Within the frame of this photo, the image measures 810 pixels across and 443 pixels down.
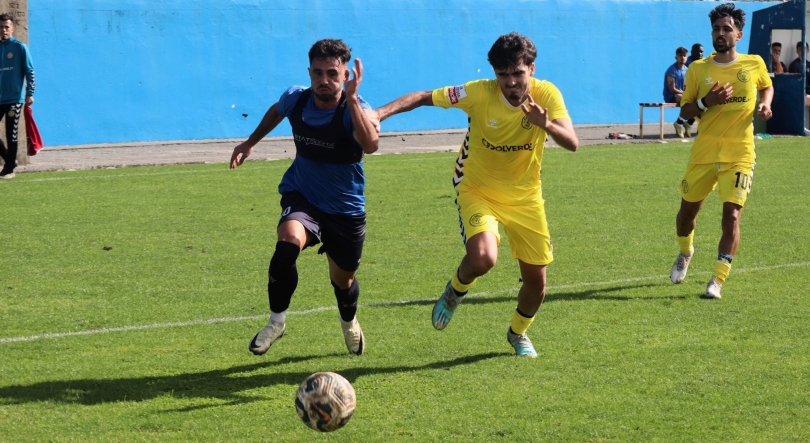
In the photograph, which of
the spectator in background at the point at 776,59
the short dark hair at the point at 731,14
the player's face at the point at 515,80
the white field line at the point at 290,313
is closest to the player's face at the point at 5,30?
the white field line at the point at 290,313

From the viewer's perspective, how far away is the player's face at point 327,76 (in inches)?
262

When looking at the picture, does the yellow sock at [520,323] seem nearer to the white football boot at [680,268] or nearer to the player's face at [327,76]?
the player's face at [327,76]

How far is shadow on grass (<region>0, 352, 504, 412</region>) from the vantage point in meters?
6.13

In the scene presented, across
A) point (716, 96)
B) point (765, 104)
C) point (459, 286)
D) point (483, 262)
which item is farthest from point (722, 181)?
point (483, 262)

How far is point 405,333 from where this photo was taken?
303 inches

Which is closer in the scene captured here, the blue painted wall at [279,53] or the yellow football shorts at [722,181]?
the yellow football shorts at [722,181]

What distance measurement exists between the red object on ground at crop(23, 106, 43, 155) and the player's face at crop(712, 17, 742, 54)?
12571 mm

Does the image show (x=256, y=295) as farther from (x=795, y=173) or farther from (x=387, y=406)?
(x=795, y=173)

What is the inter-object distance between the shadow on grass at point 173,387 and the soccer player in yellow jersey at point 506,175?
0.63 metres

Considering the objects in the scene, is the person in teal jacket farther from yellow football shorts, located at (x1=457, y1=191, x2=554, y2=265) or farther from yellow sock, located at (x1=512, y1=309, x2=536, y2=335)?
yellow sock, located at (x1=512, y1=309, x2=536, y2=335)

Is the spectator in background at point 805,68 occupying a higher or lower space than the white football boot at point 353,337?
lower

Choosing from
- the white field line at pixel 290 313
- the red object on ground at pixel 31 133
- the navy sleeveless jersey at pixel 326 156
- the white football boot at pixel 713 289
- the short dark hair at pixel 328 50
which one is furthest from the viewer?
the red object on ground at pixel 31 133

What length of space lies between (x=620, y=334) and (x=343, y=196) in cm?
227

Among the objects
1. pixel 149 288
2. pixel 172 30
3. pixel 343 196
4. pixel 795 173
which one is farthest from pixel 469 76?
pixel 343 196
